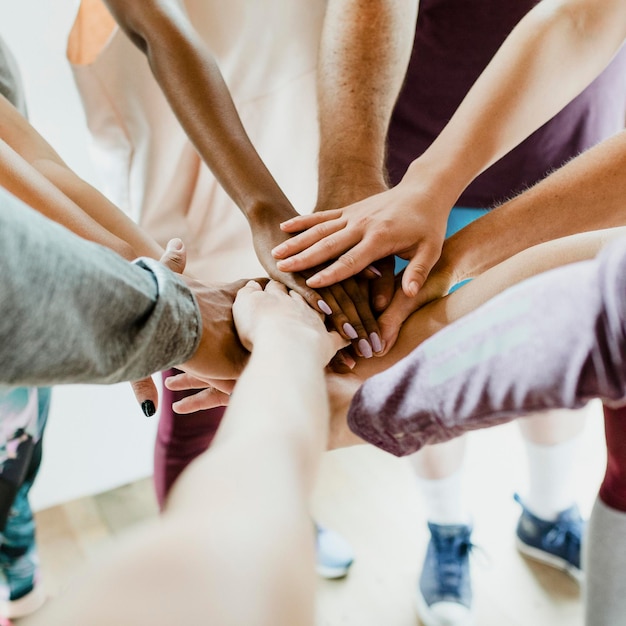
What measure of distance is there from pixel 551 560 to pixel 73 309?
1207 millimetres

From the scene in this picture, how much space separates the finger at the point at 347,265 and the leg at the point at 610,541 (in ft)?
1.22

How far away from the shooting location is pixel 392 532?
156 centimetres

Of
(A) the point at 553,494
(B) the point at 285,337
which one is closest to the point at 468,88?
(B) the point at 285,337

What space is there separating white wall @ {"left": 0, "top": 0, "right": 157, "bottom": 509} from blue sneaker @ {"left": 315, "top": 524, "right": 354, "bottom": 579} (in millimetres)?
584

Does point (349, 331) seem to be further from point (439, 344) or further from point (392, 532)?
point (392, 532)

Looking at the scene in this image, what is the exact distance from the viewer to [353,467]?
176 cm

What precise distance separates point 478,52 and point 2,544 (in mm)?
1352

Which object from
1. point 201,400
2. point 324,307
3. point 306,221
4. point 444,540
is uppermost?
point 306,221

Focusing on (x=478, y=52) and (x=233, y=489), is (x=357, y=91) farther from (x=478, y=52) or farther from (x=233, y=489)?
(x=233, y=489)

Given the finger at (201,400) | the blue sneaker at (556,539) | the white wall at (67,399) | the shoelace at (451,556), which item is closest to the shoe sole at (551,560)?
→ the blue sneaker at (556,539)

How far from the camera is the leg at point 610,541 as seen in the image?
852 mm

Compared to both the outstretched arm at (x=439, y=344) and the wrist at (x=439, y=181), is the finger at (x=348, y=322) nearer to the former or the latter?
the outstretched arm at (x=439, y=344)

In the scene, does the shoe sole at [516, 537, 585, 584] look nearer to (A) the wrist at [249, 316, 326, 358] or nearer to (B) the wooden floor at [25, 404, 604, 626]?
(B) the wooden floor at [25, 404, 604, 626]

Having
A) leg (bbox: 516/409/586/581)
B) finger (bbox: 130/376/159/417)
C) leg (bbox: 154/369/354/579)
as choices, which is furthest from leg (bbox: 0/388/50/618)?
leg (bbox: 516/409/586/581)
